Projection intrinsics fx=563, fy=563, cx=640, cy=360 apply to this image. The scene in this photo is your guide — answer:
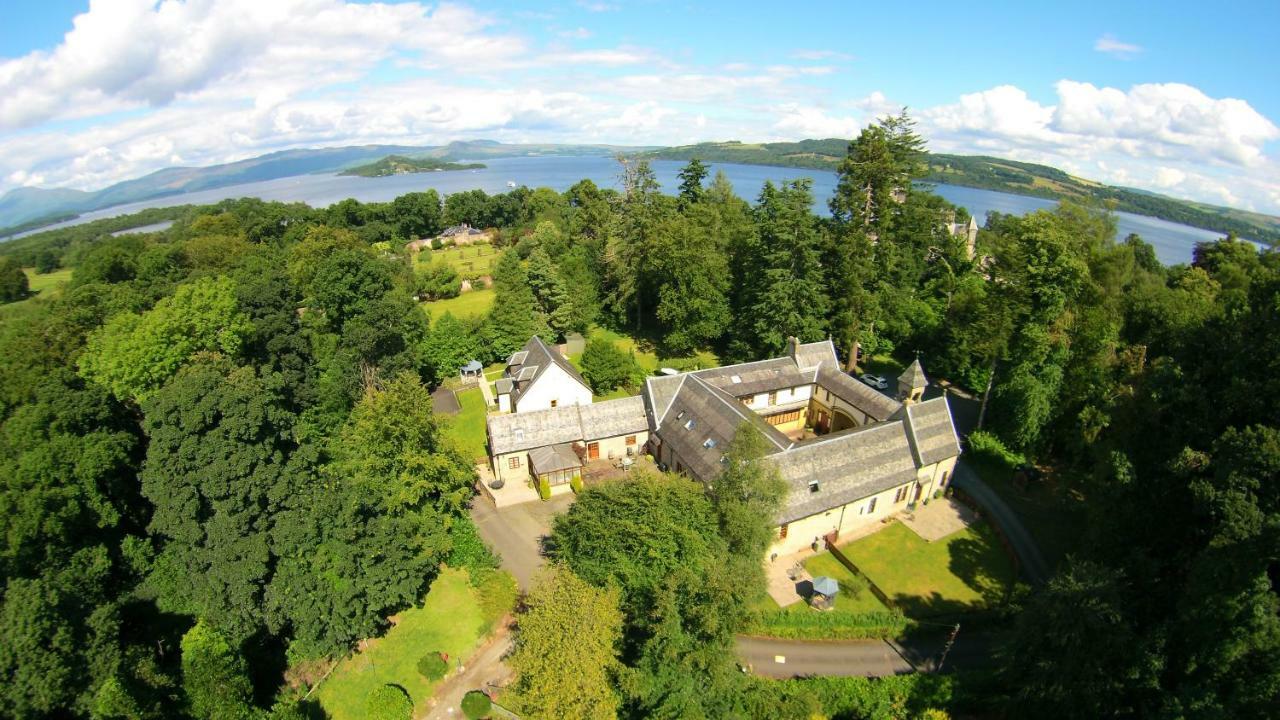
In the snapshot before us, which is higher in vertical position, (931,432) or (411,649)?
(931,432)

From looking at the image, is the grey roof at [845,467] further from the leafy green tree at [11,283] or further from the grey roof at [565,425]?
the leafy green tree at [11,283]

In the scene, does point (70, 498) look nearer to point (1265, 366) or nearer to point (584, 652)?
point (584, 652)

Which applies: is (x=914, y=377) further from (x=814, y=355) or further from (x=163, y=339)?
(x=163, y=339)

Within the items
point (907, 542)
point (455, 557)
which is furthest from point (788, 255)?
point (455, 557)

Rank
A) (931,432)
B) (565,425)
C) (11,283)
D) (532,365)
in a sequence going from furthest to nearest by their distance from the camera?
(11,283) < (532,365) < (565,425) < (931,432)

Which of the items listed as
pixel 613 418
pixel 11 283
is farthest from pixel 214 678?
pixel 11 283

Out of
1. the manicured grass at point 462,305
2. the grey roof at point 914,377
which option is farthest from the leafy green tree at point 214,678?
the manicured grass at point 462,305
